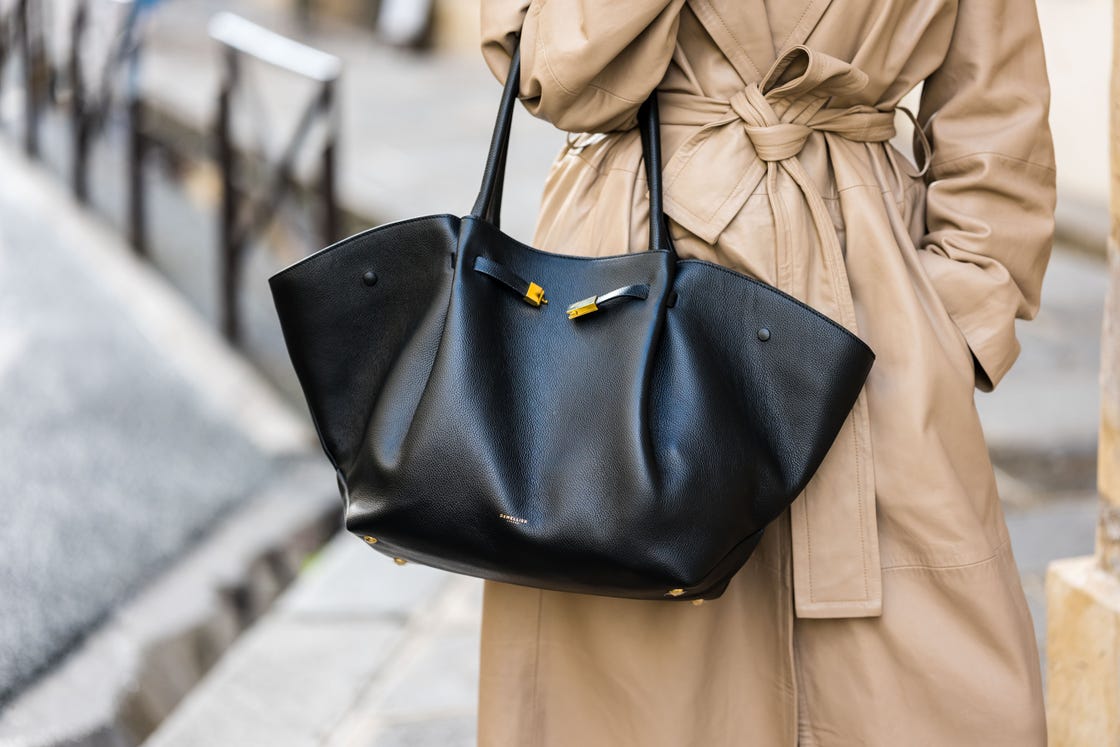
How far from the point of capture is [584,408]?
1.69 metres

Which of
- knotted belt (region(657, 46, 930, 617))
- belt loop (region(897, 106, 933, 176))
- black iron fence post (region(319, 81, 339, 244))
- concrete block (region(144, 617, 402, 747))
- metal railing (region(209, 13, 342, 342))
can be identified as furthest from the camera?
metal railing (region(209, 13, 342, 342))

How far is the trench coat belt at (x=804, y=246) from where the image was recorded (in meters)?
1.86

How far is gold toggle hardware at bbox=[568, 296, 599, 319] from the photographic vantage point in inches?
67.4

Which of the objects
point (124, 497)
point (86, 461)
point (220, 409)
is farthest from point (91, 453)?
point (220, 409)

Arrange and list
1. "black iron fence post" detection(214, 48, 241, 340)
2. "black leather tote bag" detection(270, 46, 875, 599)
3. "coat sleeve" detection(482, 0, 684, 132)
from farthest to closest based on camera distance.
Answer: "black iron fence post" detection(214, 48, 241, 340)
"coat sleeve" detection(482, 0, 684, 132)
"black leather tote bag" detection(270, 46, 875, 599)

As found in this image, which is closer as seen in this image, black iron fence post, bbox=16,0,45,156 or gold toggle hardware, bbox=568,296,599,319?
gold toggle hardware, bbox=568,296,599,319

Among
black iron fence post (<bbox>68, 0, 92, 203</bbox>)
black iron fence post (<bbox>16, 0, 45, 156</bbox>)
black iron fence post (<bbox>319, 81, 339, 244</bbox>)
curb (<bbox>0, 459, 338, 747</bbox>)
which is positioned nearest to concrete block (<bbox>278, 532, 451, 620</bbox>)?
curb (<bbox>0, 459, 338, 747</bbox>)

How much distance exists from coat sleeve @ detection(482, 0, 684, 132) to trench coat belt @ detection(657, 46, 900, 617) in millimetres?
132

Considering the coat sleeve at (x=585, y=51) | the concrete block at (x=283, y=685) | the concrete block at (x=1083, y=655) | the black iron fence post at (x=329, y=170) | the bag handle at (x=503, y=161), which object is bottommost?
the concrete block at (x=283, y=685)

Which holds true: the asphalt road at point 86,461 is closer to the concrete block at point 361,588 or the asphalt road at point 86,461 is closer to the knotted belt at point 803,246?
the concrete block at point 361,588

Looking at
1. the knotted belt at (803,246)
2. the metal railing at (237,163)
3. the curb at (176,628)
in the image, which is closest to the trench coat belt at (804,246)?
the knotted belt at (803,246)

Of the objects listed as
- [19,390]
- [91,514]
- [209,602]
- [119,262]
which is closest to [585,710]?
[209,602]

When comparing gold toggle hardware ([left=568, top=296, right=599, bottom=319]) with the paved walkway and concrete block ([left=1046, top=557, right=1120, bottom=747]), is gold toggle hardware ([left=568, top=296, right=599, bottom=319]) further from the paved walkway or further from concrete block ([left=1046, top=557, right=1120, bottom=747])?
the paved walkway

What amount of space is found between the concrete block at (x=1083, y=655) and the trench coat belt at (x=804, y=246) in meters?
0.71
